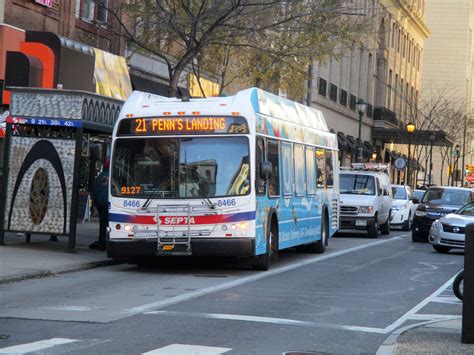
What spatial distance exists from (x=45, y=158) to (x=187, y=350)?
10.5 metres

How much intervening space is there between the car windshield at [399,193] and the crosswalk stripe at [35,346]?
99.7ft

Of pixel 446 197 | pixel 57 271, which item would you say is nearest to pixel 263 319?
pixel 57 271

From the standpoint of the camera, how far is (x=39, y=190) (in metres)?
19.1

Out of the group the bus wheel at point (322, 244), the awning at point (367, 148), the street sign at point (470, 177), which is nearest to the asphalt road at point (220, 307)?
the bus wheel at point (322, 244)

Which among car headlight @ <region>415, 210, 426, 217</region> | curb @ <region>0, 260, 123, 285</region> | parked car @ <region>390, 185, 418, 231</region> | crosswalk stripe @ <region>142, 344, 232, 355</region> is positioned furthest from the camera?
parked car @ <region>390, 185, 418, 231</region>

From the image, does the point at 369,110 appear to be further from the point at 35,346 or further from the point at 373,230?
the point at 35,346

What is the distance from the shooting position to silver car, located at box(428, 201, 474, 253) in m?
24.3

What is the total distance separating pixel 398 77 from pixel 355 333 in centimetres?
6652

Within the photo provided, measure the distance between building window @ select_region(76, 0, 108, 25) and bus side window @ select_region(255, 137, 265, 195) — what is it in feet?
42.3

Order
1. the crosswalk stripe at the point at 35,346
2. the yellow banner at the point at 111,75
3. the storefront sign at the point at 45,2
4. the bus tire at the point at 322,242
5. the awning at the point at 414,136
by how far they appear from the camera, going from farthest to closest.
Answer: the awning at the point at 414,136
the yellow banner at the point at 111,75
the storefront sign at the point at 45,2
the bus tire at the point at 322,242
the crosswalk stripe at the point at 35,346

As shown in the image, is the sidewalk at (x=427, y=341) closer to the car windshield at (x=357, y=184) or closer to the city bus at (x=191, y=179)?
the city bus at (x=191, y=179)

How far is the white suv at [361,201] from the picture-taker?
3142 centimetres

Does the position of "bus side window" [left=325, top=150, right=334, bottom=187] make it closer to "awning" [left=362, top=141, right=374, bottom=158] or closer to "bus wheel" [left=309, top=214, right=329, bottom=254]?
"bus wheel" [left=309, top=214, right=329, bottom=254]

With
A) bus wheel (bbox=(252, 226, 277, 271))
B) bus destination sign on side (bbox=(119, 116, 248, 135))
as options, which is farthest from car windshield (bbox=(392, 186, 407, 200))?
bus destination sign on side (bbox=(119, 116, 248, 135))
